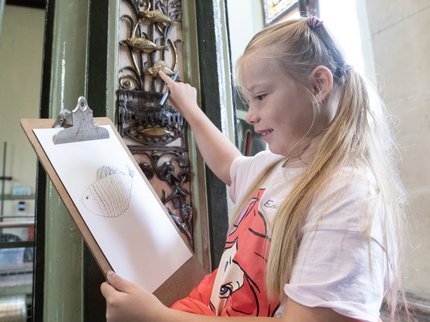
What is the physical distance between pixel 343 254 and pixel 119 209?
332mm

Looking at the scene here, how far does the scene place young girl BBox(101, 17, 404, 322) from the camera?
1.30ft

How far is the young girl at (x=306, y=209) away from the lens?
396mm

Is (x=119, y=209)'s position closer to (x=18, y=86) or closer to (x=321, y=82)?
(x=321, y=82)

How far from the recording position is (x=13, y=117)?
465 cm

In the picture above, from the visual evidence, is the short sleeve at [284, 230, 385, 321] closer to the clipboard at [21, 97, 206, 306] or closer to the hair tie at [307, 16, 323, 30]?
the clipboard at [21, 97, 206, 306]

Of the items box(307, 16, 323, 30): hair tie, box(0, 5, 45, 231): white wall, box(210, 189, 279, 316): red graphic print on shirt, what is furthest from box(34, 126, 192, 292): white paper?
box(0, 5, 45, 231): white wall

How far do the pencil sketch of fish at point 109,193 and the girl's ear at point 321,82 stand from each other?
0.33m

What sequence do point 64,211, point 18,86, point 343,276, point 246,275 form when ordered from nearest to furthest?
point 343,276 → point 246,275 → point 64,211 → point 18,86

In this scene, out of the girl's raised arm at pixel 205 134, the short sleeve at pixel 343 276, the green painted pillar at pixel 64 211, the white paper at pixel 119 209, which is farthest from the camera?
the girl's raised arm at pixel 205 134

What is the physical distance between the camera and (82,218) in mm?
477

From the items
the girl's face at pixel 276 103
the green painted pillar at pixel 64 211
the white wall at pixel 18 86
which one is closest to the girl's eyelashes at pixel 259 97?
the girl's face at pixel 276 103

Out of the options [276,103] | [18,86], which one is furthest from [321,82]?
[18,86]

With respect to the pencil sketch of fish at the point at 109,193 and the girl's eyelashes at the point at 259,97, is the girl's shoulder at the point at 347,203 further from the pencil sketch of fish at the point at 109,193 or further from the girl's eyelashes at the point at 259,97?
the pencil sketch of fish at the point at 109,193

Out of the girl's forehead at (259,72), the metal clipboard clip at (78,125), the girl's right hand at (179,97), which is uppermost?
the girl's right hand at (179,97)
